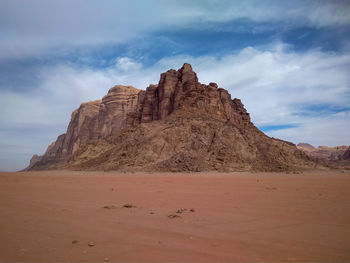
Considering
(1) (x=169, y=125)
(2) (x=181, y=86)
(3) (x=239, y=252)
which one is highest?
(2) (x=181, y=86)

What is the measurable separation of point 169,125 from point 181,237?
41.5m

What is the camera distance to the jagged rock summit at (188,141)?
1446 inches

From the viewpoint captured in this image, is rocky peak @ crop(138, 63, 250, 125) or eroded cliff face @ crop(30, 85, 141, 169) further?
eroded cliff face @ crop(30, 85, 141, 169)

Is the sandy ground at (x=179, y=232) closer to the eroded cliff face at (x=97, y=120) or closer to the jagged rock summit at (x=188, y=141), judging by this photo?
the jagged rock summit at (x=188, y=141)

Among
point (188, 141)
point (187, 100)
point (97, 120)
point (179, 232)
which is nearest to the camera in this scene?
point (179, 232)

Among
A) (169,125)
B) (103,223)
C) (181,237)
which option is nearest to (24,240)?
(103,223)

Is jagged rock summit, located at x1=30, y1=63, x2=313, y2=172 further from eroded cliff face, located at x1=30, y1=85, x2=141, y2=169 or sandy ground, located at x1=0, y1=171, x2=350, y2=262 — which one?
eroded cliff face, located at x1=30, y1=85, x2=141, y2=169

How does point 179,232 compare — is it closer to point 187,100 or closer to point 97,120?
point 187,100

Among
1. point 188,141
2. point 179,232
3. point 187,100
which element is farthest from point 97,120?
point 179,232

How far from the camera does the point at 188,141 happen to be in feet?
137

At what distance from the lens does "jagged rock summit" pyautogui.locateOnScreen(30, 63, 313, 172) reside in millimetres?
36719

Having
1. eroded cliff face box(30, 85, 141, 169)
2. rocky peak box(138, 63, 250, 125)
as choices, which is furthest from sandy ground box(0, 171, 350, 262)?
eroded cliff face box(30, 85, 141, 169)

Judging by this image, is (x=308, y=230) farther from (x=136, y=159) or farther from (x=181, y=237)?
(x=136, y=159)

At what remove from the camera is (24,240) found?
4.85 m
